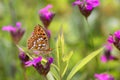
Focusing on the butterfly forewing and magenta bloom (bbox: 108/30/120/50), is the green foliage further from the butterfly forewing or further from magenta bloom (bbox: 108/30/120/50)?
magenta bloom (bbox: 108/30/120/50)

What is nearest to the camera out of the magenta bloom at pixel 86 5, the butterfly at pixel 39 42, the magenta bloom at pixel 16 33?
the butterfly at pixel 39 42

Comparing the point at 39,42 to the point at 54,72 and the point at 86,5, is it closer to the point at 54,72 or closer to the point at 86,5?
the point at 54,72

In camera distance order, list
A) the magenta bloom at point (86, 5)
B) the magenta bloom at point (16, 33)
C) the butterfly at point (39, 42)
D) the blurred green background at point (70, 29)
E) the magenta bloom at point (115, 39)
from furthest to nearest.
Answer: the blurred green background at point (70, 29), the magenta bloom at point (16, 33), the magenta bloom at point (86, 5), the magenta bloom at point (115, 39), the butterfly at point (39, 42)

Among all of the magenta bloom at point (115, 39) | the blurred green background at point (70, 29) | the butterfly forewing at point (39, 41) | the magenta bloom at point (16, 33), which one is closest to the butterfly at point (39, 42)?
the butterfly forewing at point (39, 41)

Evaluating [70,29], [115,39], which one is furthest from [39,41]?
[70,29]

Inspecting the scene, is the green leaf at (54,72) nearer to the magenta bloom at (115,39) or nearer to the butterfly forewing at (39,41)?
the butterfly forewing at (39,41)

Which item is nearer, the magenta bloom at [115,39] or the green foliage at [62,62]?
the green foliage at [62,62]

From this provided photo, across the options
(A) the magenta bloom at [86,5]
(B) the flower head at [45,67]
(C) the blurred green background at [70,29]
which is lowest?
(C) the blurred green background at [70,29]

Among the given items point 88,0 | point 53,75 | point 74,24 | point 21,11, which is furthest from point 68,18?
point 53,75
